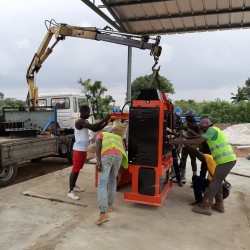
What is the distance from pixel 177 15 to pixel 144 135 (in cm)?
442

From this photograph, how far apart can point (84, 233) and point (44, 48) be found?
25.6ft

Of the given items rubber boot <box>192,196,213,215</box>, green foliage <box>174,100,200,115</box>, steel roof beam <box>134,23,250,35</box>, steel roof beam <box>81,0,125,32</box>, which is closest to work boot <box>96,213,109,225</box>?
rubber boot <box>192,196,213,215</box>

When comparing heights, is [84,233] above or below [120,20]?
below

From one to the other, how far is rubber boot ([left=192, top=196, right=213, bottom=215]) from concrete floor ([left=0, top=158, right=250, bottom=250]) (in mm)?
107

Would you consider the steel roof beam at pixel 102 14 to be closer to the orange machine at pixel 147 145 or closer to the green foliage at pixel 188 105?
the orange machine at pixel 147 145

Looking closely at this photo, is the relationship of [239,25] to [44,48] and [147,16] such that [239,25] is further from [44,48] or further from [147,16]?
[44,48]

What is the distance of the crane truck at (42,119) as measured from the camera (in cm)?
705

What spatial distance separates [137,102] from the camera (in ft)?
15.0

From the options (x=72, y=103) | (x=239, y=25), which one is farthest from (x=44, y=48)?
(x=239, y=25)

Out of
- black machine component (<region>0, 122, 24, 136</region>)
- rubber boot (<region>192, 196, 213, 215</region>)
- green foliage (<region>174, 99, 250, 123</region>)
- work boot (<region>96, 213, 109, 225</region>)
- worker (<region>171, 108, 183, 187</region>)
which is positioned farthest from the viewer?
green foliage (<region>174, 99, 250, 123</region>)

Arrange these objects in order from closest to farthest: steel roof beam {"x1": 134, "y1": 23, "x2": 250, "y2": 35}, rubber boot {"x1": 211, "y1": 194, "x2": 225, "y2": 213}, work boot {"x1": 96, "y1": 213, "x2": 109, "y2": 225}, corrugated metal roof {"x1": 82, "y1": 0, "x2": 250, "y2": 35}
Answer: work boot {"x1": 96, "y1": 213, "x2": 109, "y2": 225}
rubber boot {"x1": 211, "y1": 194, "x2": 225, "y2": 213}
corrugated metal roof {"x1": 82, "y1": 0, "x2": 250, "y2": 35}
steel roof beam {"x1": 134, "y1": 23, "x2": 250, "y2": 35}

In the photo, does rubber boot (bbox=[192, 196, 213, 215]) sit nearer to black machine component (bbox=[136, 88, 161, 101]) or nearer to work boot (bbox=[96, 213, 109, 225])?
work boot (bbox=[96, 213, 109, 225])

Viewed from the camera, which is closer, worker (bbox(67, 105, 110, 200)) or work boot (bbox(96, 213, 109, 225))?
work boot (bbox(96, 213, 109, 225))

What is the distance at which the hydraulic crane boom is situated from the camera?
7852 mm
